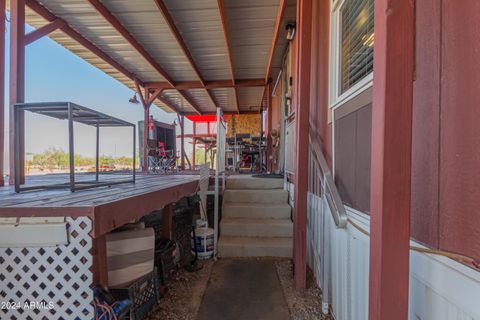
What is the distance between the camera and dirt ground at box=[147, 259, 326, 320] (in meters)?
1.95

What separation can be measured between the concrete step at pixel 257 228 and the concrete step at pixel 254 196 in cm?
45

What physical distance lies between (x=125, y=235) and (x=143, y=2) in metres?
3.38

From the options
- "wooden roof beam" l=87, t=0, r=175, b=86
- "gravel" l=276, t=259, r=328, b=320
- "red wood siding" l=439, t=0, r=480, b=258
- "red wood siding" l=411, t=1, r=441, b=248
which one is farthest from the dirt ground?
"wooden roof beam" l=87, t=0, r=175, b=86

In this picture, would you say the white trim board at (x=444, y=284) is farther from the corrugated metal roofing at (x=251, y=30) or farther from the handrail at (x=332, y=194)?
the corrugated metal roofing at (x=251, y=30)

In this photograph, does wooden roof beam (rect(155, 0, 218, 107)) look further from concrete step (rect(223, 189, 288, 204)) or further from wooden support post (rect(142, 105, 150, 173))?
concrete step (rect(223, 189, 288, 204))

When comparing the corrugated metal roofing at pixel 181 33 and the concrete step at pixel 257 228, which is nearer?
the concrete step at pixel 257 228

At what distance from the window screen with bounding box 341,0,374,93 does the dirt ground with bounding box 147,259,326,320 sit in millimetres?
1821

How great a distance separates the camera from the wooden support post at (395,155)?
917mm

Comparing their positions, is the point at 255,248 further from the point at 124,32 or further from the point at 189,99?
the point at 189,99

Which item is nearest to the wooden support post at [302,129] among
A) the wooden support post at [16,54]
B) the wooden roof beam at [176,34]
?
the wooden roof beam at [176,34]

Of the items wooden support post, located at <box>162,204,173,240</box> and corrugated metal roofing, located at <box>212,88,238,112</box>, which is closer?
wooden support post, located at <box>162,204,173,240</box>

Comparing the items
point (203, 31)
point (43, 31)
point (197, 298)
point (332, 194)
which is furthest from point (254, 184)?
point (43, 31)

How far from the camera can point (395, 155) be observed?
92 centimetres

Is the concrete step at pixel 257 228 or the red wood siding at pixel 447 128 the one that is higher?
the red wood siding at pixel 447 128
